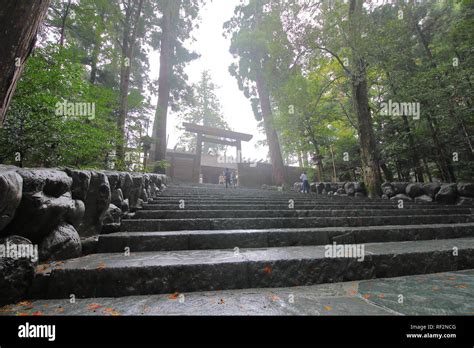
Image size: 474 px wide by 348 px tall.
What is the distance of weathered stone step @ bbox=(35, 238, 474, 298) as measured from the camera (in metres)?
1.79

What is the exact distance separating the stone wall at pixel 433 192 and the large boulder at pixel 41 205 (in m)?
9.19

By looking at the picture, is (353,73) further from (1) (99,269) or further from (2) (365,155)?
(1) (99,269)

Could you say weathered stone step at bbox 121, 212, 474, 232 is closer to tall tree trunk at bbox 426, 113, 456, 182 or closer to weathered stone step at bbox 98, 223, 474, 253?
weathered stone step at bbox 98, 223, 474, 253

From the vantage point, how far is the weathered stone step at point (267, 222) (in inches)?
128

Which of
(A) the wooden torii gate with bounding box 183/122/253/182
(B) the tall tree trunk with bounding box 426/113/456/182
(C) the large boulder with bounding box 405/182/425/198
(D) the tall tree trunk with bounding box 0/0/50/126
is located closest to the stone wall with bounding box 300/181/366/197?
(C) the large boulder with bounding box 405/182/425/198

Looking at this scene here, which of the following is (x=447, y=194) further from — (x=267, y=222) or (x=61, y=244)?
(x=61, y=244)

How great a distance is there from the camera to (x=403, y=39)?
780 centimetres

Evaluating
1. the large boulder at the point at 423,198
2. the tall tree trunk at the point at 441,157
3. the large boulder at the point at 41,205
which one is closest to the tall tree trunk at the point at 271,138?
the tall tree trunk at the point at 441,157

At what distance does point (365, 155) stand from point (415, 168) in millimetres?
2963

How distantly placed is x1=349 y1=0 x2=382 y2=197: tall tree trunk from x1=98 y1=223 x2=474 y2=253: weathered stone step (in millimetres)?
4670

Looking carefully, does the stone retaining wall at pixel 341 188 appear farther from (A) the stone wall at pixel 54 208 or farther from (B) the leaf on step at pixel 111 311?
(B) the leaf on step at pixel 111 311

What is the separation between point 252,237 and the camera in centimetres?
293

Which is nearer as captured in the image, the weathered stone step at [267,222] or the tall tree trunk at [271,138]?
the weathered stone step at [267,222]
